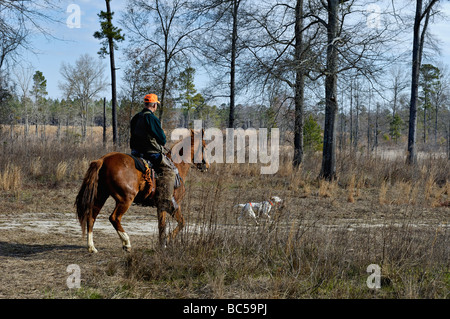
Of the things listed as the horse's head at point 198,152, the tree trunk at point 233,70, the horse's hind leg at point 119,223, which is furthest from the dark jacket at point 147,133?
the tree trunk at point 233,70

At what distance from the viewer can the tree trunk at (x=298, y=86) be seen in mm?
13430

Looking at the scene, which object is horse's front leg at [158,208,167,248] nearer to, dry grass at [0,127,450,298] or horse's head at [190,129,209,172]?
dry grass at [0,127,450,298]

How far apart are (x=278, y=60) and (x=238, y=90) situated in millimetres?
1921

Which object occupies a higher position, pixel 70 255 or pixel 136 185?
pixel 136 185

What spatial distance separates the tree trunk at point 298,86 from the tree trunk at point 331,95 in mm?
973

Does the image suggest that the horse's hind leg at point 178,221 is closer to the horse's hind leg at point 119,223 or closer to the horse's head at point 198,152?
the horse's hind leg at point 119,223

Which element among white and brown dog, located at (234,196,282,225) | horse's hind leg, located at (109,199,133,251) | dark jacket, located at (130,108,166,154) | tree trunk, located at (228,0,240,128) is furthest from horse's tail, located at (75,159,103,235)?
tree trunk, located at (228,0,240,128)

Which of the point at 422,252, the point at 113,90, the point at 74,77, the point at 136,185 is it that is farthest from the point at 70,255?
the point at 74,77

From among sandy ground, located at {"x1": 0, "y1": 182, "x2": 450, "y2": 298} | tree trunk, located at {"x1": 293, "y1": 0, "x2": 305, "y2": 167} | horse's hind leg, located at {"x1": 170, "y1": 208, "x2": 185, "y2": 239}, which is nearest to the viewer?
sandy ground, located at {"x1": 0, "y1": 182, "x2": 450, "y2": 298}

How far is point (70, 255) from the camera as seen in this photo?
6.00 m

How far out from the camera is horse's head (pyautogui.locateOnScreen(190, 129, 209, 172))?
7.27 metres

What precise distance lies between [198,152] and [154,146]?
1034 mm

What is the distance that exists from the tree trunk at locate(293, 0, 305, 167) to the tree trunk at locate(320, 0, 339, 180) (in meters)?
0.97
